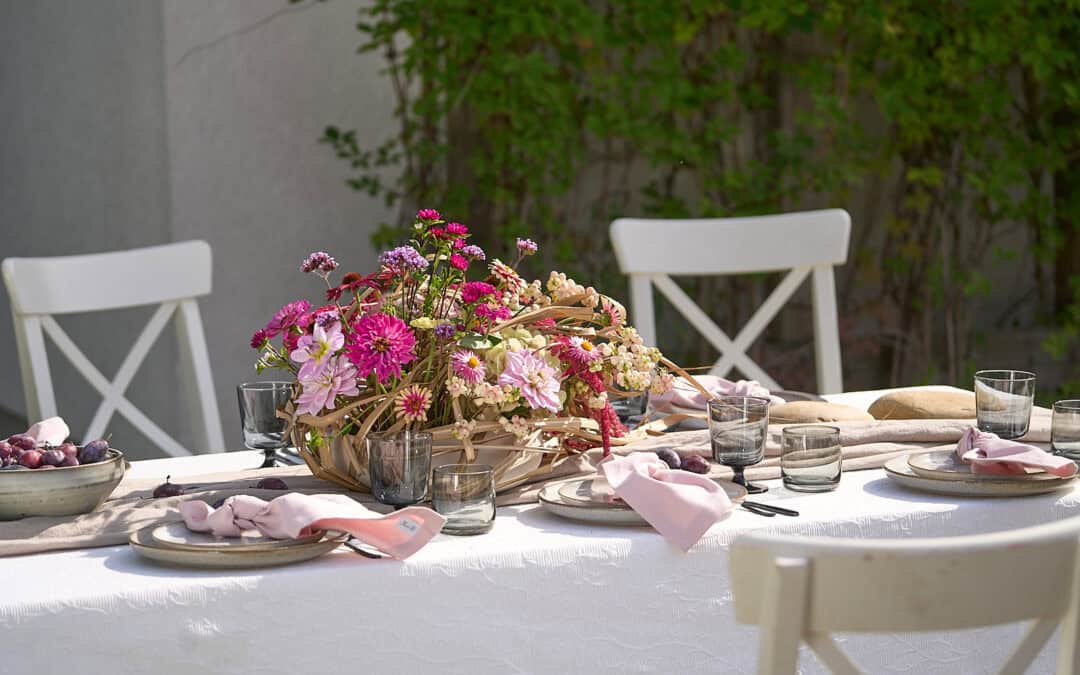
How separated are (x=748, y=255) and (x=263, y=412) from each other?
138cm

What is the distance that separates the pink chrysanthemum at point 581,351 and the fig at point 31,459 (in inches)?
24.4

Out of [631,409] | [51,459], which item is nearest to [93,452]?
[51,459]

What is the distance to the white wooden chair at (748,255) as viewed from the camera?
109 inches

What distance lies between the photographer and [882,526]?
147 cm

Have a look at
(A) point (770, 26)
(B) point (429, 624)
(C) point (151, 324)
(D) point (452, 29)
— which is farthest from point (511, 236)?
(B) point (429, 624)

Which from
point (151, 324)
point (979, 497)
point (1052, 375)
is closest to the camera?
point (979, 497)

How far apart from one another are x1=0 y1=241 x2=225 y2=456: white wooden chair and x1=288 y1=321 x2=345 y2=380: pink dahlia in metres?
0.98

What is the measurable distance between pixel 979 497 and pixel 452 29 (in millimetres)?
2761

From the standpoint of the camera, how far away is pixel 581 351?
61.2 inches

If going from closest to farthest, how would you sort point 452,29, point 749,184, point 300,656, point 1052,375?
point 300,656
point 452,29
point 749,184
point 1052,375

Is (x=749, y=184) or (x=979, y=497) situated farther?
(x=749, y=184)

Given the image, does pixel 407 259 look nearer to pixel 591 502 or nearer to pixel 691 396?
pixel 591 502

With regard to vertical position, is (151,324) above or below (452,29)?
below

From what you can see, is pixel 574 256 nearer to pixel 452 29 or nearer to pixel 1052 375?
pixel 452 29
